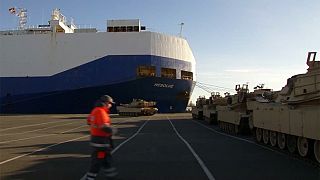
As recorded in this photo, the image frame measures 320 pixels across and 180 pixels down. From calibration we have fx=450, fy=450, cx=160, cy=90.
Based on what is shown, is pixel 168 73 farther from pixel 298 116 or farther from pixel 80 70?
pixel 298 116

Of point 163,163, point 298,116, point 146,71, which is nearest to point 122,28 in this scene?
point 146,71

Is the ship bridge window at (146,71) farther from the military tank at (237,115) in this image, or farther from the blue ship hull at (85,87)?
the military tank at (237,115)

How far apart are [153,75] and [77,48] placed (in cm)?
1094

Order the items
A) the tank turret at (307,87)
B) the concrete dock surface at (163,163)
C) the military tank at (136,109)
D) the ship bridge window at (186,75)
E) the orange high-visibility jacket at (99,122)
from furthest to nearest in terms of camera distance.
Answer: the ship bridge window at (186,75)
the military tank at (136,109)
the tank turret at (307,87)
the concrete dock surface at (163,163)
the orange high-visibility jacket at (99,122)

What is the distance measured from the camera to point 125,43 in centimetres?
6059

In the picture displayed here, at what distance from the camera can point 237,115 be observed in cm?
2383

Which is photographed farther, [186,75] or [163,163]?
[186,75]

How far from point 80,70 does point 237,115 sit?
39244mm

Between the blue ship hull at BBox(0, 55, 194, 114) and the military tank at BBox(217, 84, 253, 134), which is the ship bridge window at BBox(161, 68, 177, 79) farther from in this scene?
the military tank at BBox(217, 84, 253, 134)

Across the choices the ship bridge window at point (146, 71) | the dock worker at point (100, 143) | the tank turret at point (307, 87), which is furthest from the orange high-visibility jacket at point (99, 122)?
the ship bridge window at point (146, 71)

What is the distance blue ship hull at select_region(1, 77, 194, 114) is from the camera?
58938 mm

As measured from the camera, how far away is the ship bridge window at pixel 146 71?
59.8 metres

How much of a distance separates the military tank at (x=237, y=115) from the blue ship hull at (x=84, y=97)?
3094 centimetres

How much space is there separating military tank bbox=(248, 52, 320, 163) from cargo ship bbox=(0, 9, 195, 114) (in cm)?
4260
